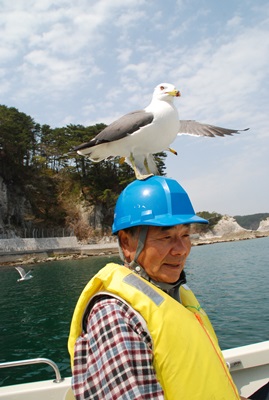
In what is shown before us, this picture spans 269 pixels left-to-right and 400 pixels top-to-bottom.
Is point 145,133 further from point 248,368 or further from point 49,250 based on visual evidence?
point 49,250

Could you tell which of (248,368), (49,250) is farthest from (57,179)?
(248,368)

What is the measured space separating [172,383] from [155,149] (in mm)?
1540

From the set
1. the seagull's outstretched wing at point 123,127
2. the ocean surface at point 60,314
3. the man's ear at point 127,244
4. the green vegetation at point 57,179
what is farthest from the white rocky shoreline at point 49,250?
the man's ear at point 127,244

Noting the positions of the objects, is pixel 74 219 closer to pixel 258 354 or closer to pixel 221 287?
pixel 221 287

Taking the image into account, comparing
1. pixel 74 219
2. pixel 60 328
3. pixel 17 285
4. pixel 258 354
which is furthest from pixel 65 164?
pixel 258 354

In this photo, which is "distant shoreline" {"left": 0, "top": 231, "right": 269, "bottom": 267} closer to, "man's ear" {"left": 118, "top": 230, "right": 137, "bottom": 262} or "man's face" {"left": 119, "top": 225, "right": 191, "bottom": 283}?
"man's ear" {"left": 118, "top": 230, "right": 137, "bottom": 262}

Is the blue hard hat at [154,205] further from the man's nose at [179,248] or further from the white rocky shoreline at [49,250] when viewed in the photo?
the white rocky shoreline at [49,250]

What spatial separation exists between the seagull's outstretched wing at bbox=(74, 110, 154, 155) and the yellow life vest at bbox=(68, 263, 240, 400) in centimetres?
113

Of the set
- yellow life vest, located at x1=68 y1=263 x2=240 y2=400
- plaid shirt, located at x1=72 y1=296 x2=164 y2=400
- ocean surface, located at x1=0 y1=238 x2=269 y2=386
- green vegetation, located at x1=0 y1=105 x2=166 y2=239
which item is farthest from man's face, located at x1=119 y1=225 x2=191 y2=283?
green vegetation, located at x1=0 y1=105 x2=166 y2=239

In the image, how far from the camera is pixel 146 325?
1.38 meters

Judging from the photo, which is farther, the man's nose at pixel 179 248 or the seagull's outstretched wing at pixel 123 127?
the seagull's outstretched wing at pixel 123 127

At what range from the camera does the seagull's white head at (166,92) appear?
2371 mm

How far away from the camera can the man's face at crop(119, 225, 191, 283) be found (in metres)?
1.71

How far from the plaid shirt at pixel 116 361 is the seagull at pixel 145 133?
1.08 meters
